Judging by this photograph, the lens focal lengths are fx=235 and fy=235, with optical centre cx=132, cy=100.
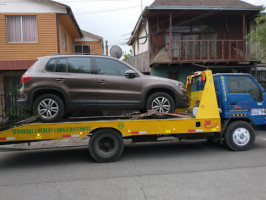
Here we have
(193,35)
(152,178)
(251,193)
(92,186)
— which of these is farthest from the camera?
(193,35)

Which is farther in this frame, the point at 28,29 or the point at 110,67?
the point at 28,29

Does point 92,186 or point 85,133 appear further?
point 85,133

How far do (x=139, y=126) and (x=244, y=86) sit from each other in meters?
3.29

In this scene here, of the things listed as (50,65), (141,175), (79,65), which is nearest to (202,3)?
(79,65)

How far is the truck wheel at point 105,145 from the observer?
5.67 meters

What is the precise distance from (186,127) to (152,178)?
1928 mm

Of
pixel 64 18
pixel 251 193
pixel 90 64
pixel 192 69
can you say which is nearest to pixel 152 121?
pixel 90 64

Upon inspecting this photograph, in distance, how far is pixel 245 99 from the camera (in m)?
6.54

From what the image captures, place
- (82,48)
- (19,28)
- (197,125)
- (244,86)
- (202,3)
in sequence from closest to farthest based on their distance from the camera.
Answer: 1. (197,125)
2. (244,86)
3. (19,28)
4. (202,3)
5. (82,48)

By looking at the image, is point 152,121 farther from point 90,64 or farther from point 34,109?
point 34,109

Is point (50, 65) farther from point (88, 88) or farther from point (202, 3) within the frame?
point (202, 3)

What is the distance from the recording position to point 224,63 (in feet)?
44.7

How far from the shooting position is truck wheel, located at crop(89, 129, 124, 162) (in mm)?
5672

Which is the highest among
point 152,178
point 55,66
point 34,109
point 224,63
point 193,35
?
point 193,35
